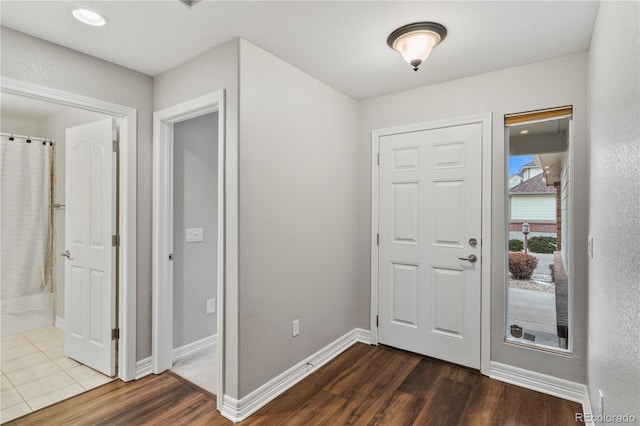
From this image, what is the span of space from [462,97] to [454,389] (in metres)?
2.31

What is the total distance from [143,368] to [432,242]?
2.62 m

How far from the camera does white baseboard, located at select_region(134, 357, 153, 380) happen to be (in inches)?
99.9

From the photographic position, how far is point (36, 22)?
1882 millimetres

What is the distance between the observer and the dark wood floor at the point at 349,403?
2.04 m

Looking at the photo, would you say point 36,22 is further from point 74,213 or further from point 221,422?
point 221,422

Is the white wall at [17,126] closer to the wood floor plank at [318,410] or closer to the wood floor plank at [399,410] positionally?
the wood floor plank at [318,410]

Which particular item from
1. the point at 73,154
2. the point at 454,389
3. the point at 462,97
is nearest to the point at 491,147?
the point at 462,97

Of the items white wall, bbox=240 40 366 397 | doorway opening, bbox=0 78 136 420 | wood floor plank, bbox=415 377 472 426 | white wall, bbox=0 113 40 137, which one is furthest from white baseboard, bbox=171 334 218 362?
white wall, bbox=0 113 40 137

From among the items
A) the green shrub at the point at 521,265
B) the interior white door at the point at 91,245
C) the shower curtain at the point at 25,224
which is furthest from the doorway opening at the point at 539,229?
the shower curtain at the point at 25,224

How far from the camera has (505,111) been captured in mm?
2520

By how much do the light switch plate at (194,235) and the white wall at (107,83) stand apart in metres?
0.36

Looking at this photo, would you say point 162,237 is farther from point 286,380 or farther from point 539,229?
point 539,229

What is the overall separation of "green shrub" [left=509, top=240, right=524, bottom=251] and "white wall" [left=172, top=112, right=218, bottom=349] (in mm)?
2647

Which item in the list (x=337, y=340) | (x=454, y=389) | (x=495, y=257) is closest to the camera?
(x=454, y=389)
